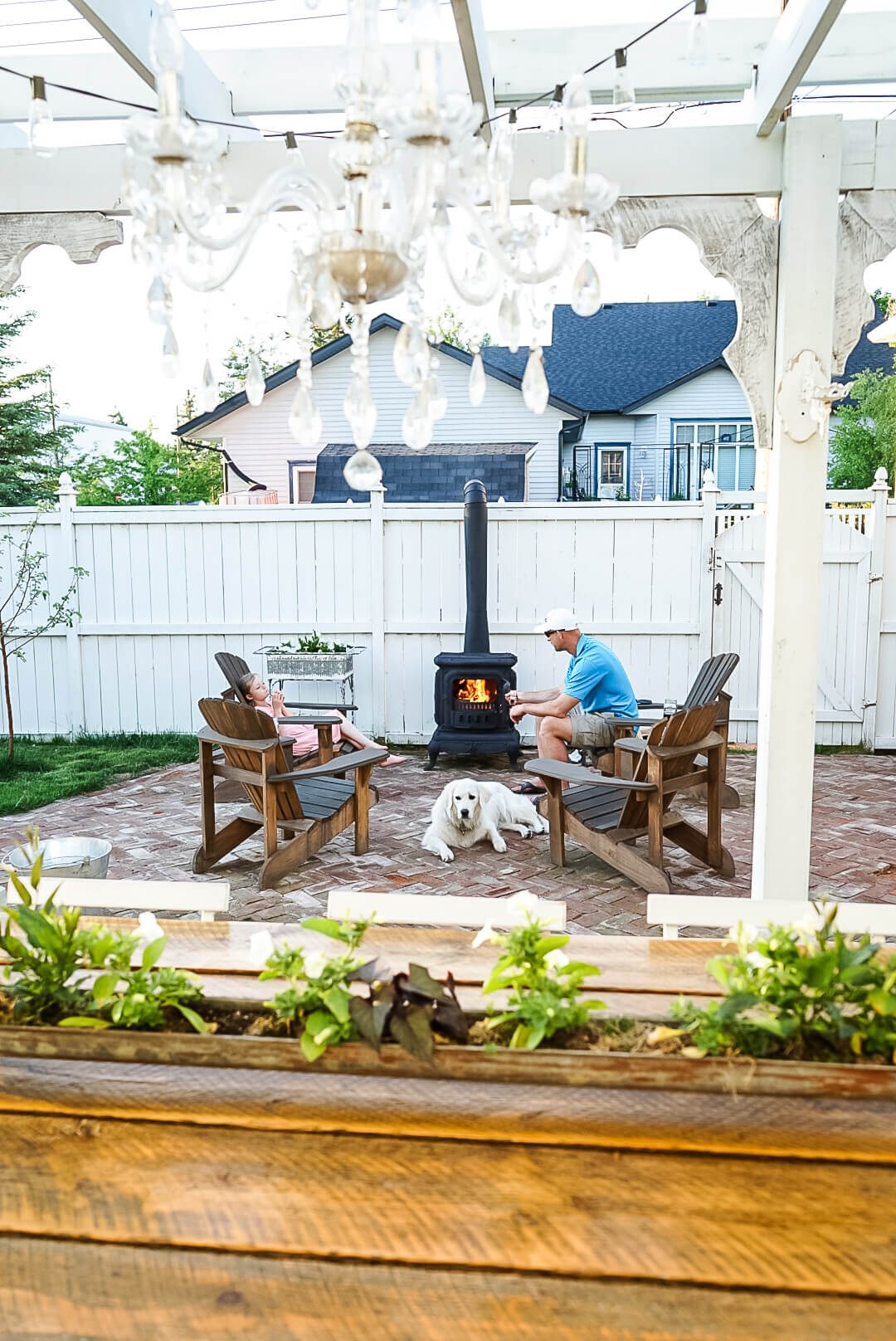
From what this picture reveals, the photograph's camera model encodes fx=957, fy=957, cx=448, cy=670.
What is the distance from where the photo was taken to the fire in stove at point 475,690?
7.53 meters

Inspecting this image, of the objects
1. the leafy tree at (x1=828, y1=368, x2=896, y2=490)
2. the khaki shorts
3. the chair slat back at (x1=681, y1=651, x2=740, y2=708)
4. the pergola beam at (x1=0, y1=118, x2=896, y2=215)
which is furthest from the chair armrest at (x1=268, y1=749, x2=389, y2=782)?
the leafy tree at (x1=828, y1=368, x2=896, y2=490)

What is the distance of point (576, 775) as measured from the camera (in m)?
4.70

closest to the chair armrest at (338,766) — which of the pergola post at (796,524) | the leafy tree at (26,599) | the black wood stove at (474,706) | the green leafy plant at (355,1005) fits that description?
the pergola post at (796,524)

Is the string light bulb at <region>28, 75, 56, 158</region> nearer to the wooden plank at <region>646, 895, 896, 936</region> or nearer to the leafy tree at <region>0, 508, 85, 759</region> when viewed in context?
the wooden plank at <region>646, 895, 896, 936</region>

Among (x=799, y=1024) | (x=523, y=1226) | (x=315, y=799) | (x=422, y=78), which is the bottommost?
(x=315, y=799)

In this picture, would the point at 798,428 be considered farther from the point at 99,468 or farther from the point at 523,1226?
the point at 99,468

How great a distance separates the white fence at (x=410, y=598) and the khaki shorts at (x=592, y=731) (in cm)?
227

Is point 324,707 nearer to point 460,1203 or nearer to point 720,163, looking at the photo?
point 720,163

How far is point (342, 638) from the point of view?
8.45m

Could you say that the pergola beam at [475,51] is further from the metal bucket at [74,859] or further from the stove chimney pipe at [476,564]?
the stove chimney pipe at [476,564]

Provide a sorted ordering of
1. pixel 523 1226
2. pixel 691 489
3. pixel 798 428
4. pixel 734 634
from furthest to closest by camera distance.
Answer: pixel 691 489, pixel 734 634, pixel 798 428, pixel 523 1226

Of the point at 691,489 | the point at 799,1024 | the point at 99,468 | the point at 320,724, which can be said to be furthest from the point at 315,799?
the point at 99,468

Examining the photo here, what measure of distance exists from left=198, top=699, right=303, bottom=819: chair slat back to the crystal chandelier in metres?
2.76

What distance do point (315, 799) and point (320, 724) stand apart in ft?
2.73
